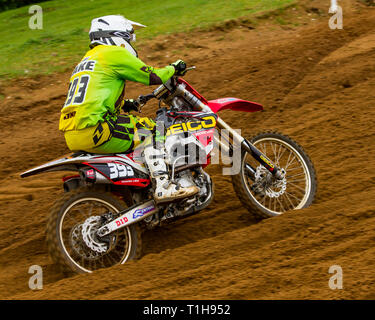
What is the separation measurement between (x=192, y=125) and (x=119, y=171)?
914 mm

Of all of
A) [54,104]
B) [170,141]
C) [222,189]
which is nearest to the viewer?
[170,141]

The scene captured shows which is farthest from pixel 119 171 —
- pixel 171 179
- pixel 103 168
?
pixel 171 179

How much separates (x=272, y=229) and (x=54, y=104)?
508 centimetres

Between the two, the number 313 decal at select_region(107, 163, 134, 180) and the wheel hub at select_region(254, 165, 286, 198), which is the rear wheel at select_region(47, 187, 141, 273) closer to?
the number 313 decal at select_region(107, 163, 134, 180)

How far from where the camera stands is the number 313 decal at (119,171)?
16.6 feet

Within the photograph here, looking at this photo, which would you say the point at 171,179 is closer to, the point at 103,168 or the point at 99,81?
the point at 103,168

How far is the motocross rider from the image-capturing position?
503cm

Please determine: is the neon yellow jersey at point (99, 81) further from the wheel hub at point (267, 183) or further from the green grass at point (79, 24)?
the green grass at point (79, 24)

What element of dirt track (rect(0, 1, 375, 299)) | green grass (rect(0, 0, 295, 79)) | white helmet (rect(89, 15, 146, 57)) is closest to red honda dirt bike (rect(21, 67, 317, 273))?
dirt track (rect(0, 1, 375, 299))

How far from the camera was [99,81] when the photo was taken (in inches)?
201

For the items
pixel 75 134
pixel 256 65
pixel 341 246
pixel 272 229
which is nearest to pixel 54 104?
pixel 256 65

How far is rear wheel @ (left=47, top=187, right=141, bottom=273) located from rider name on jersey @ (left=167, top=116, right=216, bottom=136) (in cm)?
91
